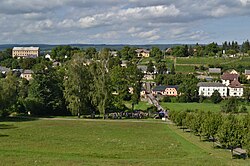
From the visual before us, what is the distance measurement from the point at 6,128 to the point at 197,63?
5064 inches

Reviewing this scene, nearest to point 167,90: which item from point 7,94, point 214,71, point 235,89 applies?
point 235,89

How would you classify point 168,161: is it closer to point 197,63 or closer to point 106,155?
point 106,155

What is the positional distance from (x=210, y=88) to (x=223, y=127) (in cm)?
9339

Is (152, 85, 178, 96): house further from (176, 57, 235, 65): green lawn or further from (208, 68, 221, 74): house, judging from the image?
(176, 57, 235, 65): green lawn

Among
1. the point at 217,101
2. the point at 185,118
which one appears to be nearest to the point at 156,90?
the point at 217,101

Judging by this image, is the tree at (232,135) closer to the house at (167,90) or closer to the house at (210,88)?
the house at (210,88)

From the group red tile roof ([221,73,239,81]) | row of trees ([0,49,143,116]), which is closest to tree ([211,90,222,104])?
red tile roof ([221,73,239,81])

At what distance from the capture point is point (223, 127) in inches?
1442

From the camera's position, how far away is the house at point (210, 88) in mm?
125369

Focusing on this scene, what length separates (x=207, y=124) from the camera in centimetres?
4272

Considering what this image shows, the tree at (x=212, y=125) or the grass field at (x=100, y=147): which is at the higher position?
the tree at (x=212, y=125)

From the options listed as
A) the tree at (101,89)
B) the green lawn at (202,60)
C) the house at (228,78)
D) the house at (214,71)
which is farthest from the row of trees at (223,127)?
A: the green lawn at (202,60)

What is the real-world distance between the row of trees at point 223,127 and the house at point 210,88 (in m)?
70.7

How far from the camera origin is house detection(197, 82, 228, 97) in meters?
125
